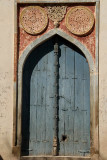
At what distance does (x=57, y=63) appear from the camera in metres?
8.16

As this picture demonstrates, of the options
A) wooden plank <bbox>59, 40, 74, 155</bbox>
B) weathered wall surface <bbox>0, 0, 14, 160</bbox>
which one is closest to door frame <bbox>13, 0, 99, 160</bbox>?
weathered wall surface <bbox>0, 0, 14, 160</bbox>

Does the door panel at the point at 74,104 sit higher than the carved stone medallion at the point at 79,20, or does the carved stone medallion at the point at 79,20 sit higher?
the carved stone medallion at the point at 79,20

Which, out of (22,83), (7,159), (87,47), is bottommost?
(7,159)

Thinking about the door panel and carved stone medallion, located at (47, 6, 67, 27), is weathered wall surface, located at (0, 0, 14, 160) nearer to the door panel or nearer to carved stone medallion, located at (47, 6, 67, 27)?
carved stone medallion, located at (47, 6, 67, 27)

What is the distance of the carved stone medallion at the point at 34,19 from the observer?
8.06 m

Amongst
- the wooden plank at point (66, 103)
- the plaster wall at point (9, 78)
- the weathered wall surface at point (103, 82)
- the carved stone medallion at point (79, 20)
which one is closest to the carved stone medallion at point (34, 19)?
the plaster wall at point (9, 78)

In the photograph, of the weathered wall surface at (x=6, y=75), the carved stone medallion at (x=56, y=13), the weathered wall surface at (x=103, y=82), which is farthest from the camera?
the carved stone medallion at (x=56, y=13)

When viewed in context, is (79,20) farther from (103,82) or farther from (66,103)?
(66,103)

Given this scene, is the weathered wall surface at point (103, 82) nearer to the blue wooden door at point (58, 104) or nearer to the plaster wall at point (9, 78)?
the plaster wall at point (9, 78)

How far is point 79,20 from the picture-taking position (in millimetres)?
8023

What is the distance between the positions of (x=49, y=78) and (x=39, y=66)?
32cm

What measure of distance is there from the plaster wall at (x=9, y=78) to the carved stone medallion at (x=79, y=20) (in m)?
0.25

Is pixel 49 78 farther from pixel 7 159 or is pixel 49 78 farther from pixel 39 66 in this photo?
pixel 7 159

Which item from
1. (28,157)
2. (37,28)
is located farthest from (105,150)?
(37,28)
